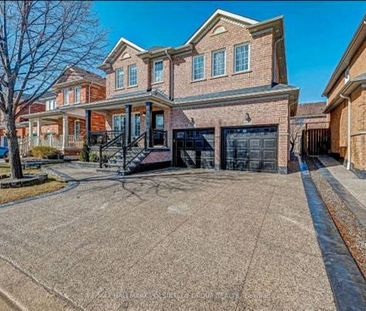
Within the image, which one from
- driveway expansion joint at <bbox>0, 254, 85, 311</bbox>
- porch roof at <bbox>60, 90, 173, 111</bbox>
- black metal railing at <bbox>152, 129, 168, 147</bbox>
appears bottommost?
driveway expansion joint at <bbox>0, 254, 85, 311</bbox>

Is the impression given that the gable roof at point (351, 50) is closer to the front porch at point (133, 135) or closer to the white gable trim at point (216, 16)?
the white gable trim at point (216, 16)

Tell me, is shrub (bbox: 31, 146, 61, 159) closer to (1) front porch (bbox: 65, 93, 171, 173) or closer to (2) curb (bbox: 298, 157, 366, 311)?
(1) front porch (bbox: 65, 93, 171, 173)

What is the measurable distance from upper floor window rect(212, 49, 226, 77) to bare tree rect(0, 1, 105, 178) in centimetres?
682

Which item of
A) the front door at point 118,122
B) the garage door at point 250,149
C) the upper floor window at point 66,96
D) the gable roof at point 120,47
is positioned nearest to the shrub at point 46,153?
the front door at point 118,122

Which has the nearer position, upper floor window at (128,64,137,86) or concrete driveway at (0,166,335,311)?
concrete driveway at (0,166,335,311)

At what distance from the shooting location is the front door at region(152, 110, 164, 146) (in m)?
14.1

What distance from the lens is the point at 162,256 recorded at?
3.18m

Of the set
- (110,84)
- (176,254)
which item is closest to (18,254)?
(176,254)

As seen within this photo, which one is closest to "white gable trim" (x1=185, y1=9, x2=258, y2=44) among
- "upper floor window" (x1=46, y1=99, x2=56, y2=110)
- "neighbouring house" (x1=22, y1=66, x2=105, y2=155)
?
"neighbouring house" (x1=22, y1=66, x2=105, y2=155)

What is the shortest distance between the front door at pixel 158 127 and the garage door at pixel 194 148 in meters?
1.00

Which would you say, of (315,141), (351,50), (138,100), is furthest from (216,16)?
(315,141)

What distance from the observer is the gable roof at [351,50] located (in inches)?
411

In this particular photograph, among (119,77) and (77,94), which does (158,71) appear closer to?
(119,77)

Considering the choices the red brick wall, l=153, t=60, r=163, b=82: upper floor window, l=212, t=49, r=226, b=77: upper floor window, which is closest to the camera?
the red brick wall
